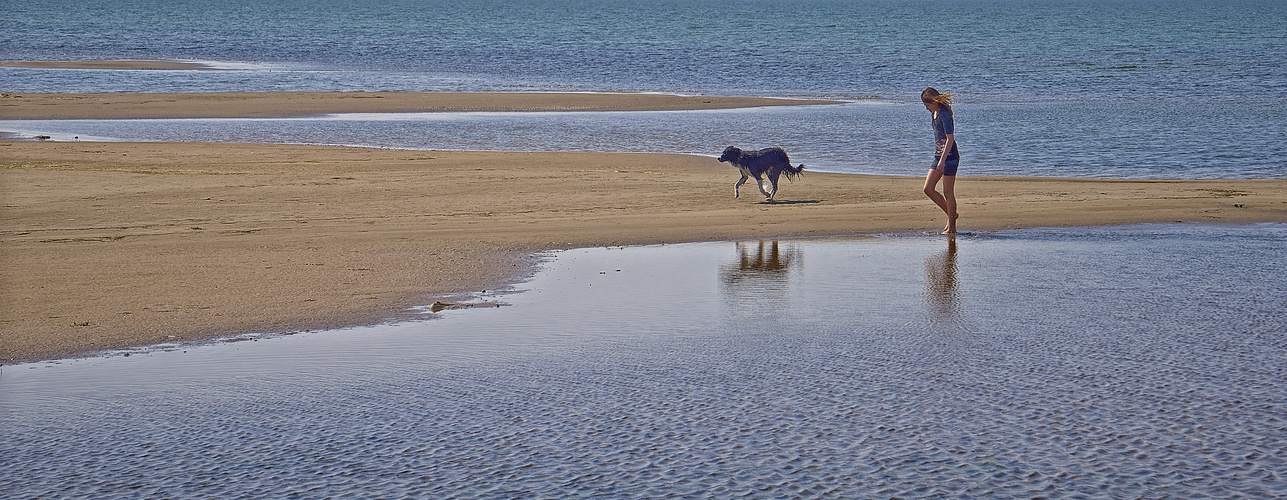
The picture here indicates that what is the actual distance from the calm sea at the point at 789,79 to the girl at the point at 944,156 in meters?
6.21

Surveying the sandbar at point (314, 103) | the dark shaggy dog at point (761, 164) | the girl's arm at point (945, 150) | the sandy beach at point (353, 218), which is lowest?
the sandy beach at point (353, 218)

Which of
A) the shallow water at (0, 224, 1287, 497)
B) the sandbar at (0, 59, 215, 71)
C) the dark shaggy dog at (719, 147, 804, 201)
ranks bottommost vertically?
the shallow water at (0, 224, 1287, 497)

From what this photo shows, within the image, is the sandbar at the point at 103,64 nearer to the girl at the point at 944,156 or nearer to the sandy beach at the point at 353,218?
the sandy beach at the point at 353,218

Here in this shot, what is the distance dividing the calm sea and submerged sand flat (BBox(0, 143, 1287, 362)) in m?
3.33

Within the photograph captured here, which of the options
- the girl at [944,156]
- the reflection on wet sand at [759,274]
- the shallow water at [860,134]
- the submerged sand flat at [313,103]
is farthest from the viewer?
the submerged sand flat at [313,103]

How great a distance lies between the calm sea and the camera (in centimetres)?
2161

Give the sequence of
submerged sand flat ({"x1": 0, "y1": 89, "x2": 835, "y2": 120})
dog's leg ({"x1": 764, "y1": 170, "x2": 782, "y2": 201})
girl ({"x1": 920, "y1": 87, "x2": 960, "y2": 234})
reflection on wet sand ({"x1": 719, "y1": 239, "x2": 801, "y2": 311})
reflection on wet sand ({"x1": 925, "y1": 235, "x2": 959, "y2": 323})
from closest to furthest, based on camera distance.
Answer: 1. reflection on wet sand ({"x1": 925, "y1": 235, "x2": 959, "y2": 323})
2. reflection on wet sand ({"x1": 719, "y1": 239, "x2": 801, "y2": 311})
3. girl ({"x1": 920, "y1": 87, "x2": 960, "y2": 234})
4. dog's leg ({"x1": 764, "y1": 170, "x2": 782, "y2": 201})
5. submerged sand flat ({"x1": 0, "y1": 89, "x2": 835, "y2": 120})

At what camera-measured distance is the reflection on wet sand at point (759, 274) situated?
853 centimetres

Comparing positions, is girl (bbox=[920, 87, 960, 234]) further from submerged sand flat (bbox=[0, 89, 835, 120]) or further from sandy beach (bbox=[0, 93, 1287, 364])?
submerged sand flat (bbox=[0, 89, 835, 120])

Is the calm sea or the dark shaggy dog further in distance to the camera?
the calm sea

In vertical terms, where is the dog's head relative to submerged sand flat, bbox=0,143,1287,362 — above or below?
above

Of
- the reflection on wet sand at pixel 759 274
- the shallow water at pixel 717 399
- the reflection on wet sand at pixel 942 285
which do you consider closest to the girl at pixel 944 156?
the reflection on wet sand at pixel 942 285

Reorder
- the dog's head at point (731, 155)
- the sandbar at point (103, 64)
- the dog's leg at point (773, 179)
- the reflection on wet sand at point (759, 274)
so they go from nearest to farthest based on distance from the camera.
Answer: the reflection on wet sand at point (759, 274) < the dog's leg at point (773, 179) < the dog's head at point (731, 155) < the sandbar at point (103, 64)

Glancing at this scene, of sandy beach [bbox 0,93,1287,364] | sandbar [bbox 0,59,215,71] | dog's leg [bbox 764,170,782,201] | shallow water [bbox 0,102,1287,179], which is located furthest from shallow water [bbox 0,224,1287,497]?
sandbar [bbox 0,59,215,71]
